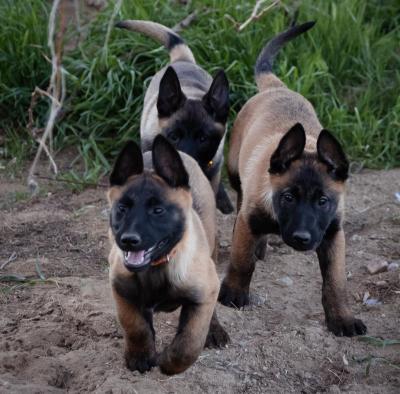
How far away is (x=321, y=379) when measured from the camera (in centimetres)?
434

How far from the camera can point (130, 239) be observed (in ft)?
11.5

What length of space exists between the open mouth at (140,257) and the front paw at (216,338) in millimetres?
998

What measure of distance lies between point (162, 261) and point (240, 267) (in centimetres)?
137

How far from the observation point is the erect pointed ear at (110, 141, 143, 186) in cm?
386

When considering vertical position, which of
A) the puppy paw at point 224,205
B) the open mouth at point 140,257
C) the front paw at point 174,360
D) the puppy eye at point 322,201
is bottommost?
the puppy paw at point 224,205

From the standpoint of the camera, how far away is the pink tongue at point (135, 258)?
3.57 m

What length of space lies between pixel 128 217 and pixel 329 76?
13.8 feet

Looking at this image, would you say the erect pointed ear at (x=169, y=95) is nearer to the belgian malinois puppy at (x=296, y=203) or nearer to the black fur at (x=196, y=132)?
the black fur at (x=196, y=132)

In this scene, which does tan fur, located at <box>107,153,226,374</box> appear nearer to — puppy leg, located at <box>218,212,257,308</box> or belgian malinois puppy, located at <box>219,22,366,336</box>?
belgian malinois puppy, located at <box>219,22,366,336</box>

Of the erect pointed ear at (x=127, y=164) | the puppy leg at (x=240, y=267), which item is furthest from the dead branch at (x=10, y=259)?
the erect pointed ear at (x=127, y=164)

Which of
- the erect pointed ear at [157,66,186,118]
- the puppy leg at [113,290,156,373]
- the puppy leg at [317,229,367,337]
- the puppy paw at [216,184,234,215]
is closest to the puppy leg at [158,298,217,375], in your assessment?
the puppy leg at [113,290,156,373]

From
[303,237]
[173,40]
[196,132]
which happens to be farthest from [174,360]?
[173,40]

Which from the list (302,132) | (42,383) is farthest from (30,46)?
(42,383)

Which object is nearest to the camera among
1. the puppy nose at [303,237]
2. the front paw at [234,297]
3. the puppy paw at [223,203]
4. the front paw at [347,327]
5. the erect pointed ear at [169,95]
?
the puppy nose at [303,237]
